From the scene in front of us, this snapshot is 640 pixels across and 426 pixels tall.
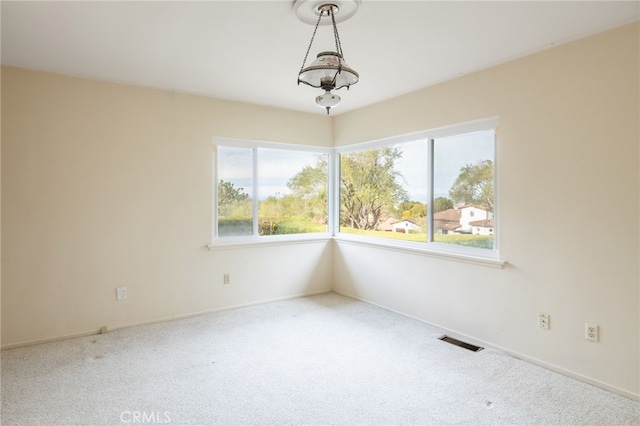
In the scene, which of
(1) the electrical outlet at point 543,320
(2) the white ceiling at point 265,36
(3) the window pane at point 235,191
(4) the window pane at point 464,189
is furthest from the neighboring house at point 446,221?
(3) the window pane at point 235,191

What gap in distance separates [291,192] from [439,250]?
79.9 inches

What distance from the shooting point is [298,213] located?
4.94m

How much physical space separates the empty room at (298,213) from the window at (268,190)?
0.03 meters

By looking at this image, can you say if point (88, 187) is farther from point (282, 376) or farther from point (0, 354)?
point (282, 376)

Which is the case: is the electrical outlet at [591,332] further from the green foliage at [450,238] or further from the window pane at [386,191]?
the window pane at [386,191]

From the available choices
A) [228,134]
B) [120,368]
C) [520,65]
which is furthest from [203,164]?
[520,65]

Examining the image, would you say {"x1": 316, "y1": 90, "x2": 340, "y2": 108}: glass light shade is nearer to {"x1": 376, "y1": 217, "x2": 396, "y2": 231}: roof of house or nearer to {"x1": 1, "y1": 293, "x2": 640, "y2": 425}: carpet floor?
{"x1": 1, "y1": 293, "x2": 640, "y2": 425}: carpet floor

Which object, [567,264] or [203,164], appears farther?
[203,164]

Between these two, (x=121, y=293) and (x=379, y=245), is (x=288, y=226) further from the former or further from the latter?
(x=121, y=293)

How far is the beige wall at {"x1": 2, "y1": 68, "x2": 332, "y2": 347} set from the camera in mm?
3209

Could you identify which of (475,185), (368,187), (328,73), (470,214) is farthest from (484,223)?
(328,73)

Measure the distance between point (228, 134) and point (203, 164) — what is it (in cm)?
46

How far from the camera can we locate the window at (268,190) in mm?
4344

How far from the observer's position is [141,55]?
9.58ft
